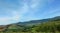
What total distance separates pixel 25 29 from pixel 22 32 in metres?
0.11

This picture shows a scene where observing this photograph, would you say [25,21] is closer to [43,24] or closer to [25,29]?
[25,29]

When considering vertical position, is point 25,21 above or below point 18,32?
above

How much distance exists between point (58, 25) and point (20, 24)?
0.99m

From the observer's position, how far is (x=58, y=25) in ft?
12.5

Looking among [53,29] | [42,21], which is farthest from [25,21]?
[53,29]

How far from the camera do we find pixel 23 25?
3.91m

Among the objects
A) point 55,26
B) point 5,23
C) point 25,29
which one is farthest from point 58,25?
point 5,23

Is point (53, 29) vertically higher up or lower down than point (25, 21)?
lower down

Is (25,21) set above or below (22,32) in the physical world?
above

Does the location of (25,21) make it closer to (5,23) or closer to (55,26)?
(5,23)

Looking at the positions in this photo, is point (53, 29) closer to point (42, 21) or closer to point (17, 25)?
point (42, 21)

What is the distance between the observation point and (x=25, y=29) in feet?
12.7

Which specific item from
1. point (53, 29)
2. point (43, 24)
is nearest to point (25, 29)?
point (43, 24)

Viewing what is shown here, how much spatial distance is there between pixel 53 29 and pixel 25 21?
0.77 meters
